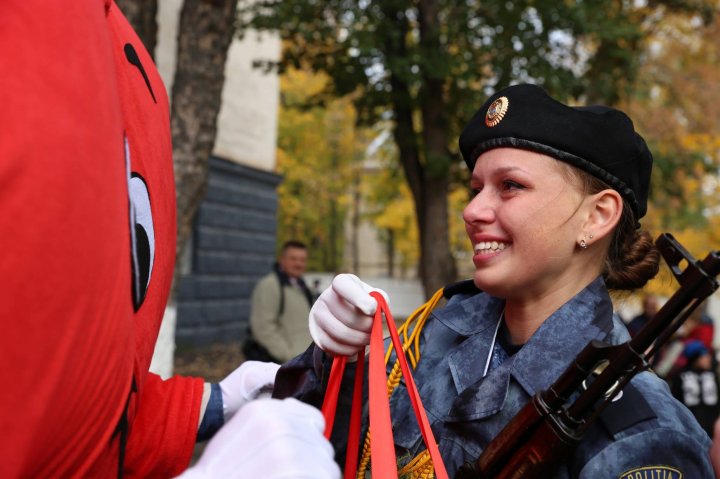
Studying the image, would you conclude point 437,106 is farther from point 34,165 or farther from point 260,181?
point 34,165

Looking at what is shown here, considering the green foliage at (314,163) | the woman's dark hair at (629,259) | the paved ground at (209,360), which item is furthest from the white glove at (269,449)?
the green foliage at (314,163)

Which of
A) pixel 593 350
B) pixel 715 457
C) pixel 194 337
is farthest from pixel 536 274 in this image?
pixel 194 337

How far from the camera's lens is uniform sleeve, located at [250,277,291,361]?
552cm

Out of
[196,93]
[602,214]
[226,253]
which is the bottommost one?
[602,214]

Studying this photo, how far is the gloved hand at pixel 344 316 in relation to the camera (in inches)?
58.8

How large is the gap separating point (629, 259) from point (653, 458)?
570 millimetres

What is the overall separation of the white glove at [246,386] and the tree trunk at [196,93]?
108 inches

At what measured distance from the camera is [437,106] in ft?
26.1

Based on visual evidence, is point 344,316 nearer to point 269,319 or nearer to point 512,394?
point 512,394

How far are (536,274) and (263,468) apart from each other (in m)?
0.85

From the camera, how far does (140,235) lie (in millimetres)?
1229

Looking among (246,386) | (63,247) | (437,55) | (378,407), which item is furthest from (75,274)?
(437,55)

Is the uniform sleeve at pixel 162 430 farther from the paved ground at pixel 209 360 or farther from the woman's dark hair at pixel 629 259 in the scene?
the paved ground at pixel 209 360

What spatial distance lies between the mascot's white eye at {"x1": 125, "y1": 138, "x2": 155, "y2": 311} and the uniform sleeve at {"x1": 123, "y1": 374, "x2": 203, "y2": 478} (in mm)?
338
